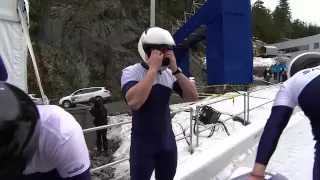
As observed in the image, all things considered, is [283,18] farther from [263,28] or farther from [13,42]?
[13,42]

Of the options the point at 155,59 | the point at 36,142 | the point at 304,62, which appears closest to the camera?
the point at 36,142

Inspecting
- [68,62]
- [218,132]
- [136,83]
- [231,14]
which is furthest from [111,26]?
[136,83]

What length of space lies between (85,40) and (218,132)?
25.1m

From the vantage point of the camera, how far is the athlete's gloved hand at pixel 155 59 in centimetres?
241

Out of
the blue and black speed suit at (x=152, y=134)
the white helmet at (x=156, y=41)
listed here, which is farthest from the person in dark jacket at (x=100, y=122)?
the white helmet at (x=156, y=41)

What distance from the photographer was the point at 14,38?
466 cm

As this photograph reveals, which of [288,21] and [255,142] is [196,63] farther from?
[288,21]

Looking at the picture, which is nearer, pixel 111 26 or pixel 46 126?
pixel 46 126

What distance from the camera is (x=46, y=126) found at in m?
1.17

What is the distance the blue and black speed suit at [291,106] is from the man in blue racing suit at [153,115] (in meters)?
0.84

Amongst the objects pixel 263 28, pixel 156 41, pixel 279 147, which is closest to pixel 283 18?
pixel 263 28

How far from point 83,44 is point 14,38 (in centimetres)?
2644

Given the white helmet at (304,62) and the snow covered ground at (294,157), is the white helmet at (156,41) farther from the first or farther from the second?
the snow covered ground at (294,157)

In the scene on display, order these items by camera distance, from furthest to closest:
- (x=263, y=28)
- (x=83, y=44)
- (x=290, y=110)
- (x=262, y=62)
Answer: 1. (x=263, y=28)
2. (x=262, y=62)
3. (x=83, y=44)
4. (x=290, y=110)
